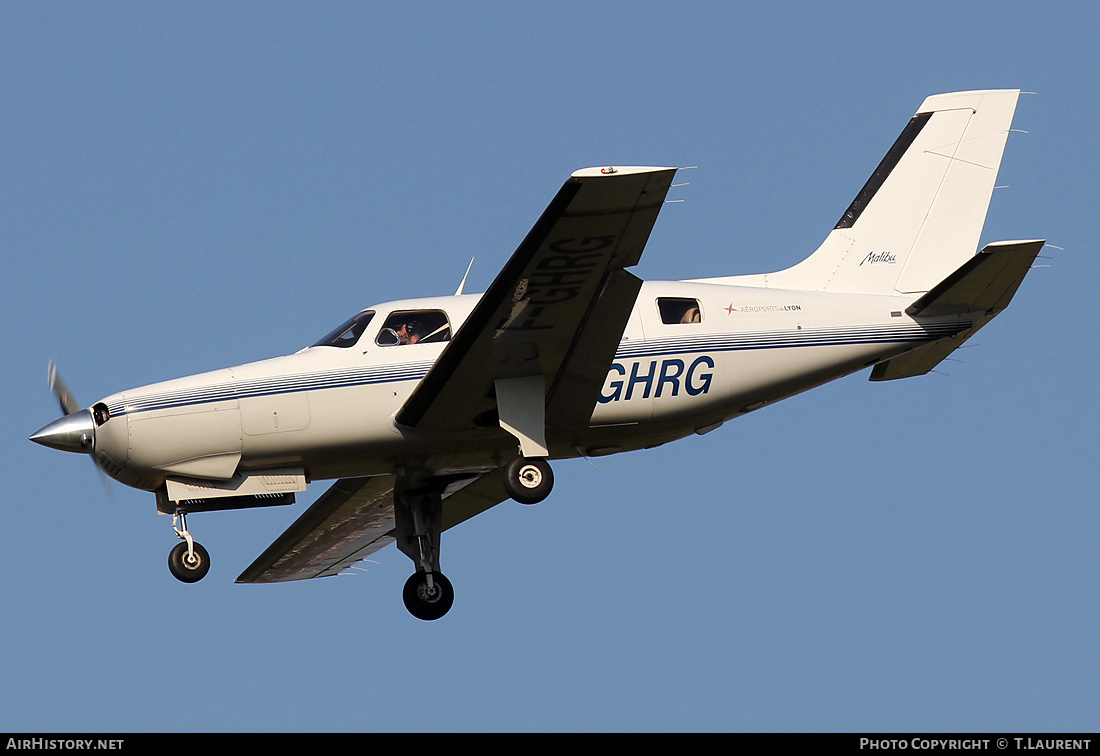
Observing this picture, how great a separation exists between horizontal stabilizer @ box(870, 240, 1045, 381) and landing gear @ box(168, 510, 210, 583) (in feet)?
30.3

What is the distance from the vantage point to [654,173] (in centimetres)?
1484

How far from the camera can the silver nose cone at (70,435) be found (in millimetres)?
17375

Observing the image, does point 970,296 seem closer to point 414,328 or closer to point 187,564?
point 414,328

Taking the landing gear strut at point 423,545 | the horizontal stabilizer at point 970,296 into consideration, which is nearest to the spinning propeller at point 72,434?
the landing gear strut at point 423,545

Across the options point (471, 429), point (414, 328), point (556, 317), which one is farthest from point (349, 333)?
point (556, 317)

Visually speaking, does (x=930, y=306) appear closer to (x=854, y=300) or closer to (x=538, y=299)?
(x=854, y=300)

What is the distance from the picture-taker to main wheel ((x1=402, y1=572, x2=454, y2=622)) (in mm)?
19984

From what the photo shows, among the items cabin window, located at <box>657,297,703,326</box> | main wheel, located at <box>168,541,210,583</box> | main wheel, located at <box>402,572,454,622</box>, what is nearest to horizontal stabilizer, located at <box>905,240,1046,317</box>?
cabin window, located at <box>657,297,703,326</box>

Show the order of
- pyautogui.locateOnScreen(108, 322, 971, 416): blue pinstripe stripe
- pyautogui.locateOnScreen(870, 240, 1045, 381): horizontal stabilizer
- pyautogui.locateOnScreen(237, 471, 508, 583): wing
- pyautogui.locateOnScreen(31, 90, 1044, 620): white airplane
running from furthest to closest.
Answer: pyautogui.locateOnScreen(237, 471, 508, 583): wing, pyautogui.locateOnScreen(870, 240, 1045, 381): horizontal stabilizer, pyautogui.locateOnScreen(108, 322, 971, 416): blue pinstripe stripe, pyautogui.locateOnScreen(31, 90, 1044, 620): white airplane

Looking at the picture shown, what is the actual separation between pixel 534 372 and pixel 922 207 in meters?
6.97

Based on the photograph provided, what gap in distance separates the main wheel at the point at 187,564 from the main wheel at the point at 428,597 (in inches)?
130

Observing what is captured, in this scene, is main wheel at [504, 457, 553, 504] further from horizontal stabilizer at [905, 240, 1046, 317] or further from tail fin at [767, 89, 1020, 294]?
horizontal stabilizer at [905, 240, 1046, 317]

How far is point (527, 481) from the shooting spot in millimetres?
17656

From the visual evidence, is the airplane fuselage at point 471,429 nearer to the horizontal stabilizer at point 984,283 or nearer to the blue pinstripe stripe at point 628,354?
the blue pinstripe stripe at point 628,354
